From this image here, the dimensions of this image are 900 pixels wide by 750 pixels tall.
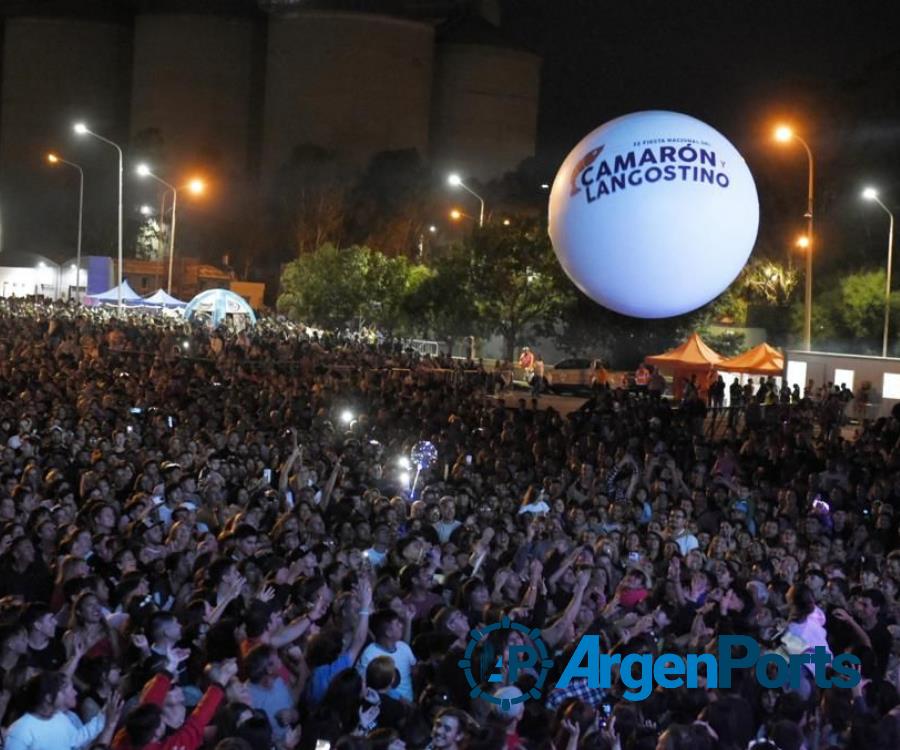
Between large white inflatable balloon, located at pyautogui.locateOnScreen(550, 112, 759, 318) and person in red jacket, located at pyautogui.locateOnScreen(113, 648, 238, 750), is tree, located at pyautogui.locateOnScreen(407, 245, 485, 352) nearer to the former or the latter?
large white inflatable balloon, located at pyautogui.locateOnScreen(550, 112, 759, 318)

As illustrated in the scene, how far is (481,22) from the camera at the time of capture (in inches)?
3034

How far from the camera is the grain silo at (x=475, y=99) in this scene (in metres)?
75.6

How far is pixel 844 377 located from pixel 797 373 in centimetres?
106

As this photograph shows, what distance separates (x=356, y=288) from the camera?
43594mm

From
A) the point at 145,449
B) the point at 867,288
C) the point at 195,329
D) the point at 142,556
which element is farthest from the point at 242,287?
the point at 142,556

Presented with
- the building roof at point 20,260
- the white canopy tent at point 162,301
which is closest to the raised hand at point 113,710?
the white canopy tent at point 162,301

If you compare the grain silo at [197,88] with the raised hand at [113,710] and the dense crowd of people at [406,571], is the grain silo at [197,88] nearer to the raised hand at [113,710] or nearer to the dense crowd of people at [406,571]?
the dense crowd of people at [406,571]

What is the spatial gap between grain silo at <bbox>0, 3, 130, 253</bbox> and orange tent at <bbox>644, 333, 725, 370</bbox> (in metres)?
58.9

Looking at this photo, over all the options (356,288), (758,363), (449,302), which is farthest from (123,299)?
(758,363)

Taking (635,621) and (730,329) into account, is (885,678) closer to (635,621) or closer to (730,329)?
(635,621)

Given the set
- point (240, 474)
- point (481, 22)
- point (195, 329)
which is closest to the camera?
point (240, 474)

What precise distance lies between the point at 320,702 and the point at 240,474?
667cm

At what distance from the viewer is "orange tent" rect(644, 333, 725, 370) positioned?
89.0 feet

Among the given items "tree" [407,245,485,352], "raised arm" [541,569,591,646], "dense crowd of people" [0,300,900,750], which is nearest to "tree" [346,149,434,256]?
"tree" [407,245,485,352]
